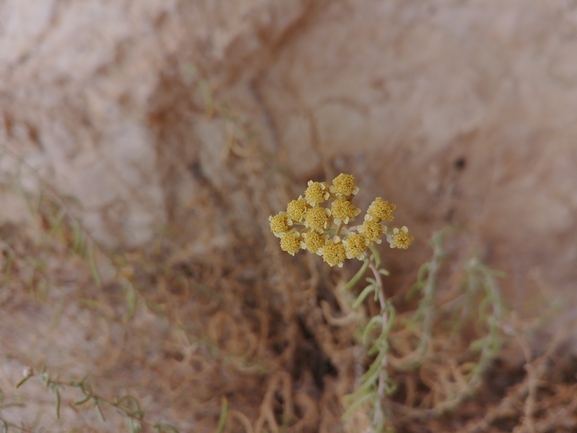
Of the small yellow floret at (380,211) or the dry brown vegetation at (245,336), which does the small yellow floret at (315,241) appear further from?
the dry brown vegetation at (245,336)

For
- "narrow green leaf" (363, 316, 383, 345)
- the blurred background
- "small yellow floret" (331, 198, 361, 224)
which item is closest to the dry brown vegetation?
the blurred background

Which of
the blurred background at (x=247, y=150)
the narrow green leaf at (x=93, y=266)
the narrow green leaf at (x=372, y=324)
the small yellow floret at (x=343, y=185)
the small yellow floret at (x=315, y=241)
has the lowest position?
the narrow green leaf at (x=372, y=324)

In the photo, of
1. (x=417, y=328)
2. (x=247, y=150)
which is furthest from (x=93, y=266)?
(x=417, y=328)

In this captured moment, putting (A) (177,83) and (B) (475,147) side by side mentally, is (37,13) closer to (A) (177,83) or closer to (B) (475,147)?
(A) (177,83)

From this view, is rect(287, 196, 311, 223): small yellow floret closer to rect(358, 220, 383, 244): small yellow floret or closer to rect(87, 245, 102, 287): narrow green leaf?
rect(358, 220, 383, 244): small yellow floret

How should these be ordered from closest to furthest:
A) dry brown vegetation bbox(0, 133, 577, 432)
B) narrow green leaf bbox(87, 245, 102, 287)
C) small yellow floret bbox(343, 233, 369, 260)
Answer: small yellow floret bbox(343, 233, 369, 260), narrow green leaf bbox(87, 245, 102, 287), dry brown vegetation bbox(0, 133, 577, 432)

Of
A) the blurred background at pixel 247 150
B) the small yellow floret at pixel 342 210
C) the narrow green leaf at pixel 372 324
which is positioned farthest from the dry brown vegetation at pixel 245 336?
the small yellow floret at pixel 342 210

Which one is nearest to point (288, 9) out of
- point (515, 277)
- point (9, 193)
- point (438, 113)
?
point (438, 113)
